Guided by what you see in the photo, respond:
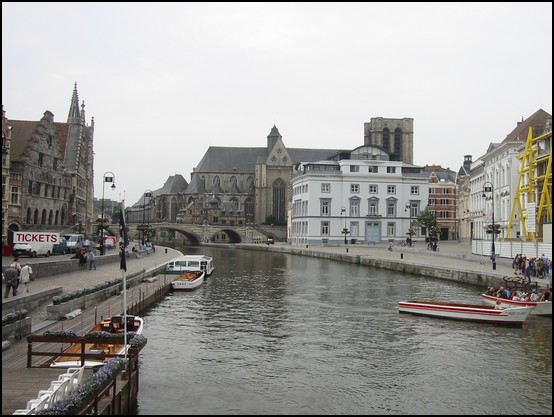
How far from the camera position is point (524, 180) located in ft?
202

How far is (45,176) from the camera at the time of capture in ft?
187

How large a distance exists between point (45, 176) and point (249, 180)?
9787 centimetres

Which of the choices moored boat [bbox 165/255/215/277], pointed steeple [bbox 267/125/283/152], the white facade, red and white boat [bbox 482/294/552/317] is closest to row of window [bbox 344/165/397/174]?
the white facade

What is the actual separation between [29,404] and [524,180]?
60.9 metres

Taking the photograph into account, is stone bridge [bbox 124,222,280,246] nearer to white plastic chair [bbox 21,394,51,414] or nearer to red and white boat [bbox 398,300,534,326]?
red and white boat [bbox 398,300,534,326]

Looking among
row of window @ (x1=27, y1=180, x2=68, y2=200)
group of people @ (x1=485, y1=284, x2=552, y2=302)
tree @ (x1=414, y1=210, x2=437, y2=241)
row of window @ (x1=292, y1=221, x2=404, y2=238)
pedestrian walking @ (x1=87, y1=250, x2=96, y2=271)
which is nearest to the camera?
group of people @ (x1=485, y1=284, x2=552, y2=302)

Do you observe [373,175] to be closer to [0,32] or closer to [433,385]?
[433,385]

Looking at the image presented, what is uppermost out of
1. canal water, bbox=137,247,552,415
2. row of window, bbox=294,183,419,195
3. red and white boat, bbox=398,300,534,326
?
row of window, bbox=294,183,419,195

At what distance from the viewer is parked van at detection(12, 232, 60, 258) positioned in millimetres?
40969

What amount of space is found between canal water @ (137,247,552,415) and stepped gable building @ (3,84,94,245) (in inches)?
1017

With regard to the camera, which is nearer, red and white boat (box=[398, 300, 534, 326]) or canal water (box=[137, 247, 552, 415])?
canal water (box=[137, 247, 552, 415])

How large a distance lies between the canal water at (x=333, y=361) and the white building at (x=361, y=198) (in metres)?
61.7

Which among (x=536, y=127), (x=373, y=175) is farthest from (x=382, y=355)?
(x=373, y=175)

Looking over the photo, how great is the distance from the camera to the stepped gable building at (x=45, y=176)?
167ft
